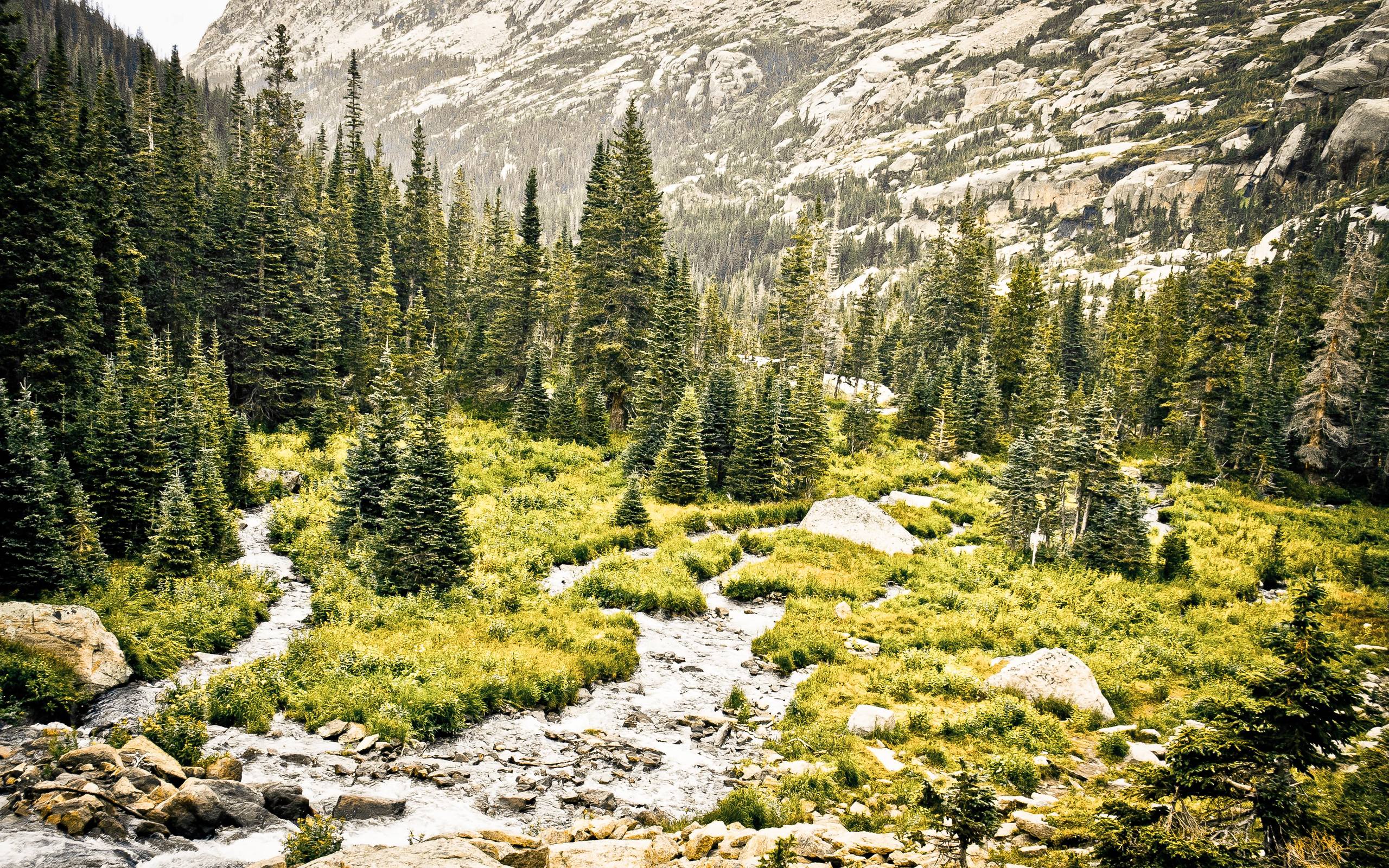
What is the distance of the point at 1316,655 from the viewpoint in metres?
6.76

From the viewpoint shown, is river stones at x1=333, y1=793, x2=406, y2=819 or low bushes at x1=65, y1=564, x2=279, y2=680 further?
low bushes at x1=65, y1=564, x2=279, y2=680

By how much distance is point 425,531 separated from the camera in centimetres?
2145

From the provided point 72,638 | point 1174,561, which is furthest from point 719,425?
point 72,638

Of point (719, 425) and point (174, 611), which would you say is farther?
point (719, 425)

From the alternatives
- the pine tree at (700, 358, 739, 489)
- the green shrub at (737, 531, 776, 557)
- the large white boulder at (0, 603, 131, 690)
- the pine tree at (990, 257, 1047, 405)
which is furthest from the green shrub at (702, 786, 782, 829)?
the pine tree at (990, 257, 1047, 405)

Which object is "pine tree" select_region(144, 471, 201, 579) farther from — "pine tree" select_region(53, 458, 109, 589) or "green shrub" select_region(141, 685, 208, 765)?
"green shrub" select_region(141, 685, 208, 765)

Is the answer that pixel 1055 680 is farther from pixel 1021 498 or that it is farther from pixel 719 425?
pixel 719 425

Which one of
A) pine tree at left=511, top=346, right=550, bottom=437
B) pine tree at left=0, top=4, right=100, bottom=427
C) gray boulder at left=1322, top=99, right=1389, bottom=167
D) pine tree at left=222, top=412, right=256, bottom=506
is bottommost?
pine tree at left=222, top=412, right=256, bottom=506

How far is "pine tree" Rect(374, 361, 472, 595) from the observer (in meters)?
21.2

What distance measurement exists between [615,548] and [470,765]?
15.7 meters

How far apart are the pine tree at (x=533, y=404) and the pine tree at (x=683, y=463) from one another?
42.1 feet

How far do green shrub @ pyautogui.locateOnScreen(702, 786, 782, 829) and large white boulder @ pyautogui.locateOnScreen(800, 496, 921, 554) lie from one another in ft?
68.9

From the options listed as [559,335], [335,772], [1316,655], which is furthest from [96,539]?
[559,335]

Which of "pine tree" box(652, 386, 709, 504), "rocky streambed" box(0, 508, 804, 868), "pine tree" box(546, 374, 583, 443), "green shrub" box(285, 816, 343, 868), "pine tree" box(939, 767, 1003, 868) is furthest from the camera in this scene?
"pine tree" box(546, 374, 583, 443)
